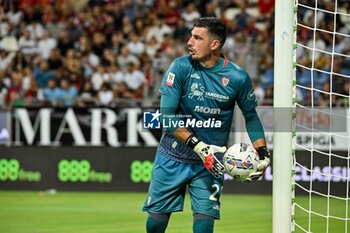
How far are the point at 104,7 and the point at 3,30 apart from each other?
98.4 inches

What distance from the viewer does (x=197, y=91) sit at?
6.84 metres

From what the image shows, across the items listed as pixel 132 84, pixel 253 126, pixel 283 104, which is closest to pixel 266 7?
pixel 132 84

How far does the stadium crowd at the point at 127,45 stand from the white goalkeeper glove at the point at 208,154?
8.86 meters

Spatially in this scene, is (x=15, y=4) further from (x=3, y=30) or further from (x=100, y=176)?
(x=100, y=176)

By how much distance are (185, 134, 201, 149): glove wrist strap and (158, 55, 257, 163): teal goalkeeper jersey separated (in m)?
0.15

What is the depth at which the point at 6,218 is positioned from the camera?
36.1 feet

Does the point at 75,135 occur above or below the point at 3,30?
below

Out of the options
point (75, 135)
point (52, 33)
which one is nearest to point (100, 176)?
point (75, 135)

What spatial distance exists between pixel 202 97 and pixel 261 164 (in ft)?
2.43

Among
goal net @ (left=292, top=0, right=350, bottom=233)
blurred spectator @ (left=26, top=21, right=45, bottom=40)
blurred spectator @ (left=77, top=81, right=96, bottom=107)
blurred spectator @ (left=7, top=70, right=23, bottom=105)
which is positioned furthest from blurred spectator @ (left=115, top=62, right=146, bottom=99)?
goal net @ (left=292, top=0, right=350, bottom=233)

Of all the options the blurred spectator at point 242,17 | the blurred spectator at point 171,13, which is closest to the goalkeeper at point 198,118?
the blurred spectator at point 242,17

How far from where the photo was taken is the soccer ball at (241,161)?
6.73m

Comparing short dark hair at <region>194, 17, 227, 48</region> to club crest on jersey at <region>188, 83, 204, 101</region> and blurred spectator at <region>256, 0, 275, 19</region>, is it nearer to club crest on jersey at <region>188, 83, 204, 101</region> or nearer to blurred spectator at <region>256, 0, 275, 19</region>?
club crest on jersey at <region>188, 83, 204, 101</region>

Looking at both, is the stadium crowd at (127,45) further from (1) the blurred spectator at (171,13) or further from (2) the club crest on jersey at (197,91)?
(2) the club crest on jersey at (197,91)
